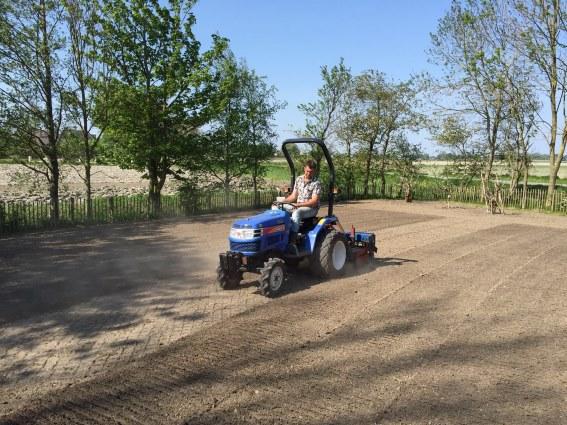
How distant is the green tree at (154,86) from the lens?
52.7 feet

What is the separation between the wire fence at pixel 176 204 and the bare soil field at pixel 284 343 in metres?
4.06

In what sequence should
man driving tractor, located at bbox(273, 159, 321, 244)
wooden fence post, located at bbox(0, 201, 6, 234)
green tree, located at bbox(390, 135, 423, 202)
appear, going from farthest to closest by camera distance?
green tree, located at bbox(390, 135, 423, 202), wooden fence post, located at bbox(0, 201, 6, 234), man driving tractor, located at bbox(273, 159, 321, 244)

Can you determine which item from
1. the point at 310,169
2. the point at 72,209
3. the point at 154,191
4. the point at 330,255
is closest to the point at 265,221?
the point at 310,169

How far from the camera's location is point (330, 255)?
7.96m

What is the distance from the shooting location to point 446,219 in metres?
17.9

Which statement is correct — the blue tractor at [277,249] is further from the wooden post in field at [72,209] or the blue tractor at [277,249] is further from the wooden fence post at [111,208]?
the wooden fence post at [111,208]

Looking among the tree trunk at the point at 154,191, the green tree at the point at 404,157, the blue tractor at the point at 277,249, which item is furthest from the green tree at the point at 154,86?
the green tree at the point at 404,157

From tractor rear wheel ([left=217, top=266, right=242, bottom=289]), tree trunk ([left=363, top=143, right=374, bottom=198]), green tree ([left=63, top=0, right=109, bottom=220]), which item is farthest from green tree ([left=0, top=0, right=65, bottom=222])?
tree trunk ([left=363, top=143, right=374, bottom=198])

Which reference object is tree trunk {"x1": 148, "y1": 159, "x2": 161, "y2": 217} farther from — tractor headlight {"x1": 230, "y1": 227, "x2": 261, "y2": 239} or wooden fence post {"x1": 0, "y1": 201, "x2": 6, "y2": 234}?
tractor headlight {"x1": 230, "y1": 227, "x2": 261, "y2": 239}

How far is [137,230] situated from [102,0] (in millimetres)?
8048

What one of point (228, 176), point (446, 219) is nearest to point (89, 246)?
point (228, 176)

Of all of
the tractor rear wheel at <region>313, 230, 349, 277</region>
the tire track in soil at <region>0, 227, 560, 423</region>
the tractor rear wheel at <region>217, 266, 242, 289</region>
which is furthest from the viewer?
the tractor rear wheel at <region>313, 230, 349, 277</region>

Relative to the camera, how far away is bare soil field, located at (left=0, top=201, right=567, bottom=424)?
3.98m

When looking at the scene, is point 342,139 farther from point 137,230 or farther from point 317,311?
point 317,311
